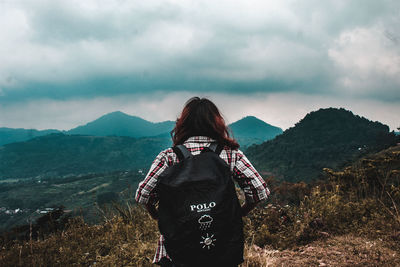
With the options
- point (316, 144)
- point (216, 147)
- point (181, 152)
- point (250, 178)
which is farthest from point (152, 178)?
point (316, 144)

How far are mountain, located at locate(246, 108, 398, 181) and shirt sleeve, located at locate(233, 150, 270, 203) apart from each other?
8819cm

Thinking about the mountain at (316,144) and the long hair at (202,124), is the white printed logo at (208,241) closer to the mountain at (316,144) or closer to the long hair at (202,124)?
the long hair at (202,124)

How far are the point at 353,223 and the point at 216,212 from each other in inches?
133

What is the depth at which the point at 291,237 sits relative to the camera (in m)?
3.75

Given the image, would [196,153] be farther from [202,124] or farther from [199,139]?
[202,124]

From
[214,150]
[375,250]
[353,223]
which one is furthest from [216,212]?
[353,223]

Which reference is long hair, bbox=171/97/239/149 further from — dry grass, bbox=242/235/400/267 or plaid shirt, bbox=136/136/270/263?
dry grass, bbox=242/235/400/267

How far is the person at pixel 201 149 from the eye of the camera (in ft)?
5.78

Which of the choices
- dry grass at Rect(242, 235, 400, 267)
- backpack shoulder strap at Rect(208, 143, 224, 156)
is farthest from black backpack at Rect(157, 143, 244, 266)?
dry grass at Rect(242, 235, 400, 267)

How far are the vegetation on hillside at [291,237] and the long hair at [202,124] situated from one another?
185 cm

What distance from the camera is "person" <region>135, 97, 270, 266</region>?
176 centimetres

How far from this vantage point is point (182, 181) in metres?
1.52

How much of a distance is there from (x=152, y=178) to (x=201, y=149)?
41cm

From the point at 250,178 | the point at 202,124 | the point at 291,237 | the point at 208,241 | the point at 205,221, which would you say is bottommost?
the point at 291,237
